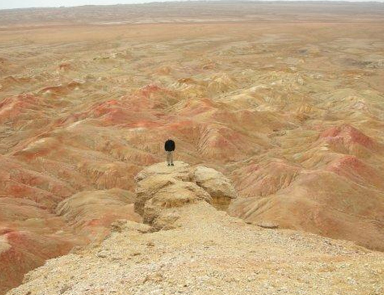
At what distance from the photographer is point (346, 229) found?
2135 inches

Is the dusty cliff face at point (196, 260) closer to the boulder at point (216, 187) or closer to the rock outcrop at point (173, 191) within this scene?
the rock outcrop at point (173, 191)

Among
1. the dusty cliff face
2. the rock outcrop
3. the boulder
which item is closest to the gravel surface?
the dusty cliff face

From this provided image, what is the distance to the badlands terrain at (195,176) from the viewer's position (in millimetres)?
21703

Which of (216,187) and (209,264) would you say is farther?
(216,187)

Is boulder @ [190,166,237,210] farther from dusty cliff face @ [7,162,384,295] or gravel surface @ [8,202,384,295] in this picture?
gravel surface @ [8,202,384,295]

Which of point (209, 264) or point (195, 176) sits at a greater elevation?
point (209, 264)

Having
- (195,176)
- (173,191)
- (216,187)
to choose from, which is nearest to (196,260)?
(173,191)

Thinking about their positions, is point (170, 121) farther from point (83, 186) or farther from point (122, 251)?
point (122, 251)

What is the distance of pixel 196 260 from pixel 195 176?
16.3 metres

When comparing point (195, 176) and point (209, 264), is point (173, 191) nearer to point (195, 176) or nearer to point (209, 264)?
point (195, 176)

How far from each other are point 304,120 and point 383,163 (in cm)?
2722

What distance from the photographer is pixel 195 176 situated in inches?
1473

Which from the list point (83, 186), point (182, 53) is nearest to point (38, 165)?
point (83, 186)

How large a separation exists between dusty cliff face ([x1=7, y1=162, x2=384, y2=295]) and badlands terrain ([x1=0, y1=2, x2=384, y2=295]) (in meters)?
0.10
